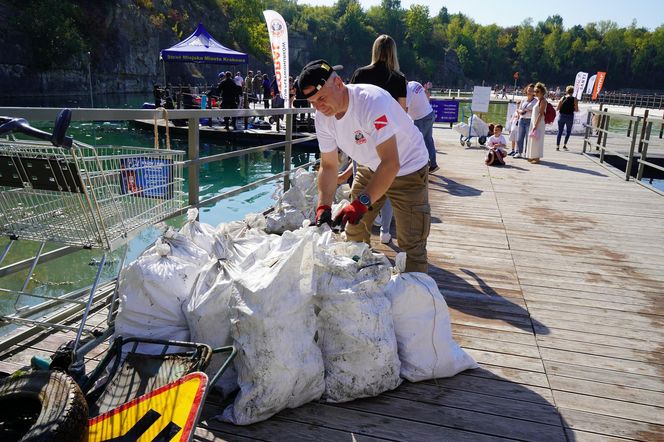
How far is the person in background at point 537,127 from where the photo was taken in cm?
985

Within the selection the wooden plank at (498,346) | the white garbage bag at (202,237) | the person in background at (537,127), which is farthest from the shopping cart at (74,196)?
the person in background at (537,127)

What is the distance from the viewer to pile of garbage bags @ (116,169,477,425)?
202cm

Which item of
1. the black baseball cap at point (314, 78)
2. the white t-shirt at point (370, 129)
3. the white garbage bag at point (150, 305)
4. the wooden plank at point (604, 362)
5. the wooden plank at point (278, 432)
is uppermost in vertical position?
the black baseball cap at point (314, 78)

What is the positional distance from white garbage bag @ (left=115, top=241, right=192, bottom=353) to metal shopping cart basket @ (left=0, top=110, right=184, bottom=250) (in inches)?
8.5

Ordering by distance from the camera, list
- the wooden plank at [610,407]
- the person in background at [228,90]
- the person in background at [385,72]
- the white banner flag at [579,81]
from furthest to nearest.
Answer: the white banner flag at [579,81] → the person in background at [228,90] → the person in background at [385,72] → the wooden plank at [610,407]

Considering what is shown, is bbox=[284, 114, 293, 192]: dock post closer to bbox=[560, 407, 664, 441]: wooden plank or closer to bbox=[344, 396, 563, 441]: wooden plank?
bbox=[344, 396, 563, 441]: wooden plank

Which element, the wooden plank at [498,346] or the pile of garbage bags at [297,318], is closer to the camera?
the pile of garbage bags at [297,318]

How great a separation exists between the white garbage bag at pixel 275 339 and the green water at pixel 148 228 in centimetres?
143

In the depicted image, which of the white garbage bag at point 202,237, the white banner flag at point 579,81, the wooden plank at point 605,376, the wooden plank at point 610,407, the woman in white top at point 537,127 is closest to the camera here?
the wooden plank at point 610,407

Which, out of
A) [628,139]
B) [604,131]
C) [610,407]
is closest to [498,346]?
[610,407]

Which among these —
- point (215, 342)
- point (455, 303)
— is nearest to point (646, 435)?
point (455, 303)

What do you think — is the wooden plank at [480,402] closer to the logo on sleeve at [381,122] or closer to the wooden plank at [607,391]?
the wooden plank at [607,391]

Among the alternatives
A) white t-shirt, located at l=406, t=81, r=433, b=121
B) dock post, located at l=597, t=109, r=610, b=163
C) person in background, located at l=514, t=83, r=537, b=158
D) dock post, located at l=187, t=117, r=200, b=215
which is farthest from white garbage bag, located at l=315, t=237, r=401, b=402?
dock post, located at l=597, t=109, r=610, b=163

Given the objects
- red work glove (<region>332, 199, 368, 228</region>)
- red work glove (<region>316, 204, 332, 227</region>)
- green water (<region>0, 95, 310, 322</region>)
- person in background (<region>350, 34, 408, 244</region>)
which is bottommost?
green water (<region>0, 95, 310, 322</region>)
